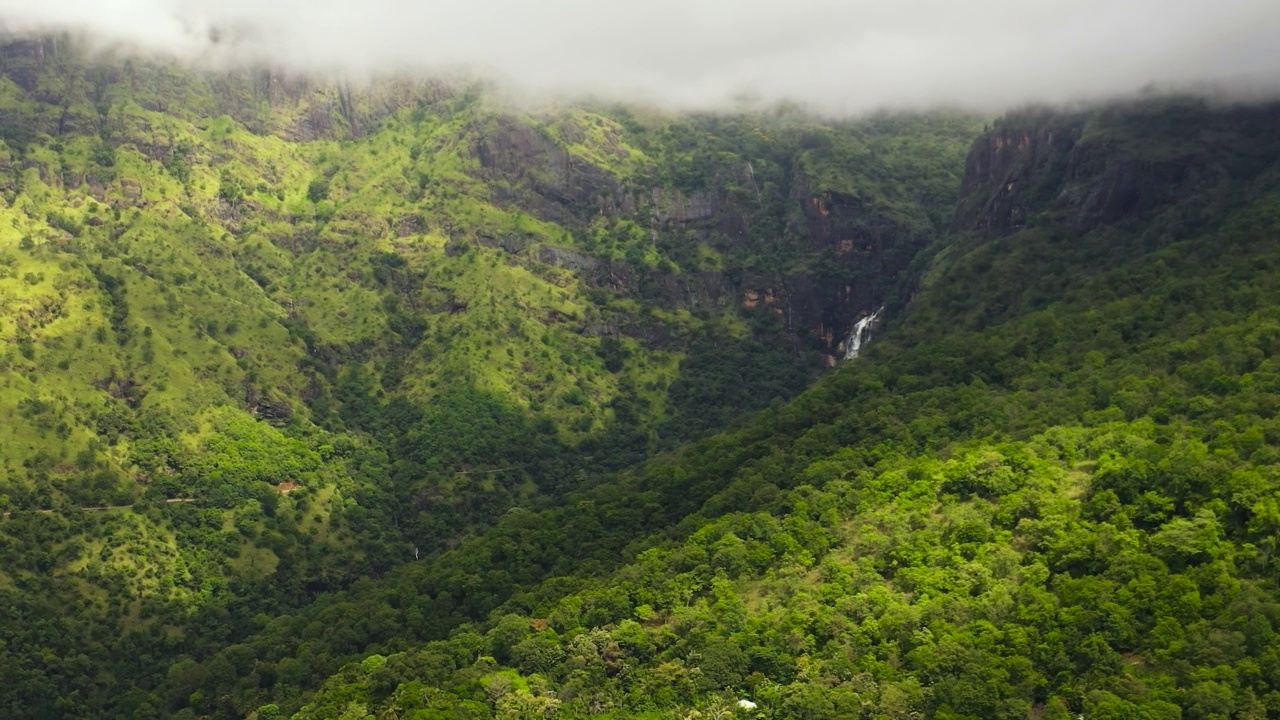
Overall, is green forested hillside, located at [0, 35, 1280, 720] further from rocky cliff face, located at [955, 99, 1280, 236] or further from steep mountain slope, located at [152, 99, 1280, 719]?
rocky cliff face, located at [955, 99, 1280, 236]

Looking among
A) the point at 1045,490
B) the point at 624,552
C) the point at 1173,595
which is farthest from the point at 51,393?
the point at 1173,595

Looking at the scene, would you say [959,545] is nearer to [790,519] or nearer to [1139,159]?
[790,519]

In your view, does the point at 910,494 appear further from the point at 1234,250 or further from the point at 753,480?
the point at 1234,250

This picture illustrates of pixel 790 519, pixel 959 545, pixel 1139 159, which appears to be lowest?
pixel 790 519

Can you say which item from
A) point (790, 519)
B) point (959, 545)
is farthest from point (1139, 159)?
point (959, 545)

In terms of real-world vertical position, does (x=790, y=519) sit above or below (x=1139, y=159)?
below

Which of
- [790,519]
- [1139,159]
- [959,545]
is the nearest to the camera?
[959,545]

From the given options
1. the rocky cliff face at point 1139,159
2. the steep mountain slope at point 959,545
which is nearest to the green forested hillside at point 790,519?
the steep mountain slope at point 959,545

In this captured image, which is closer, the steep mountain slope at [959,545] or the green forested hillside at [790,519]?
the steep mountain slope at [959,545]

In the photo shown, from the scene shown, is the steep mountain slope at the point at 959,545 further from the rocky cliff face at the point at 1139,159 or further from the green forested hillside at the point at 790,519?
the rocky cliff face at the point at 1139,159
